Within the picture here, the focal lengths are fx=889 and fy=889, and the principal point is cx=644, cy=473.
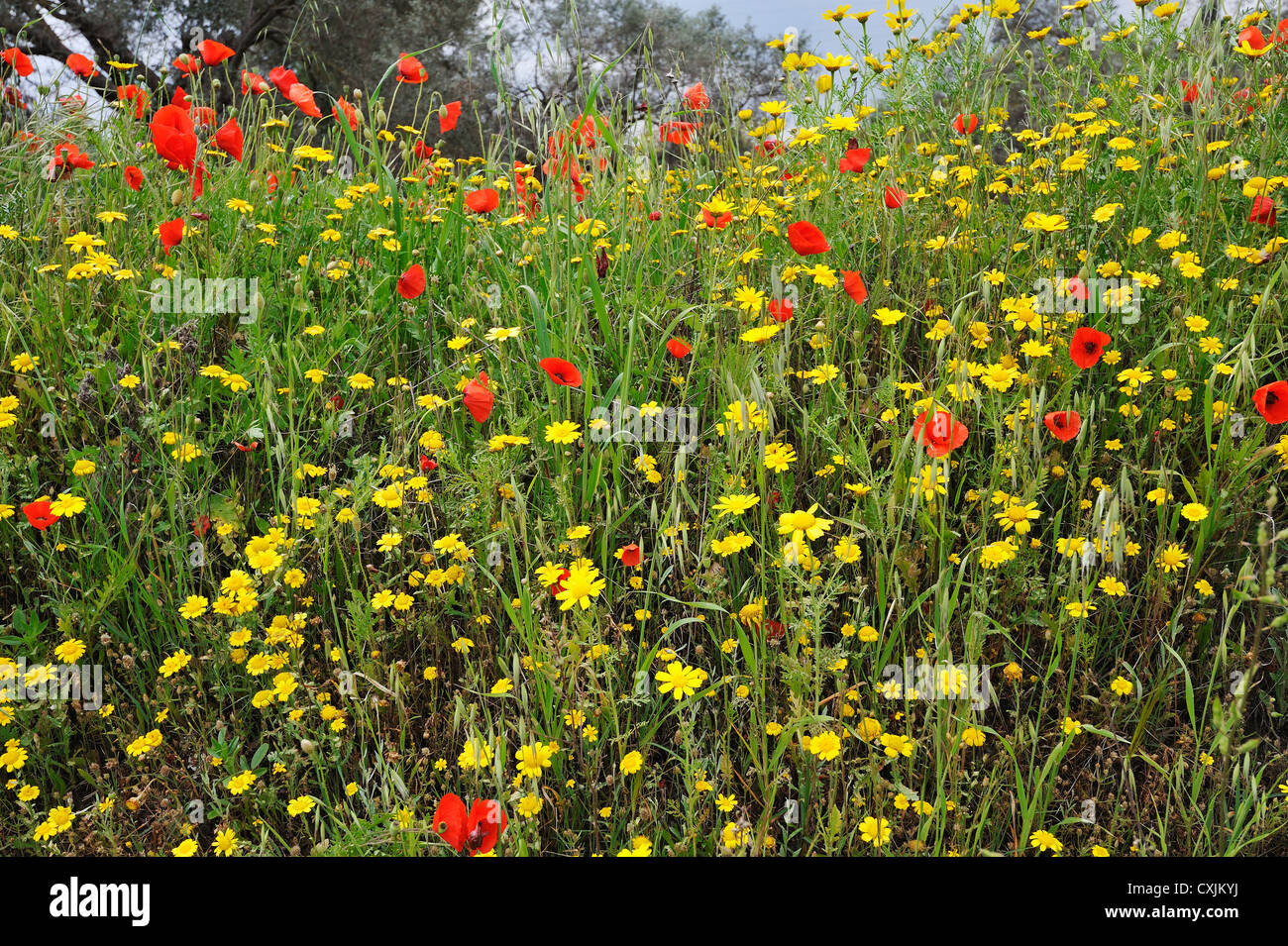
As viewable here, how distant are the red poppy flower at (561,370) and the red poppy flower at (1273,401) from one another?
1.34 metres

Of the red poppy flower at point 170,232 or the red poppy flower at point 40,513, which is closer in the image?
the red poppy flower at point 40,513

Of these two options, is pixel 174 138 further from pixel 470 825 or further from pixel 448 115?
pixel 470 825

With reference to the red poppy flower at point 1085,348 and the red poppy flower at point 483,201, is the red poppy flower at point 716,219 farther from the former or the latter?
the red poppy flower at point 1085,348

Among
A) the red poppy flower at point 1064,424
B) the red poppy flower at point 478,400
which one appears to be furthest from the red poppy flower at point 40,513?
the red poppy flower at point 1064,424

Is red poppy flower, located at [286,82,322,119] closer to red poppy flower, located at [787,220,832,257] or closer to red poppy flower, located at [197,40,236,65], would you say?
red poppy flower, located at [197,40,236,65]

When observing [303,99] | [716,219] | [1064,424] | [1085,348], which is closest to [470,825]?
[1064,424]

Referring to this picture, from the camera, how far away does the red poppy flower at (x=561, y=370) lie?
6.24 feet

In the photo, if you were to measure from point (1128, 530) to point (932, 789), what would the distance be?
2.45 ft

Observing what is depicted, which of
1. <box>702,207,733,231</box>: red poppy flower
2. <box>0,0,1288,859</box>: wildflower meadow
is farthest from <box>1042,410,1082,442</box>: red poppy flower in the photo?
<box>702,207,733,231</box>: red poppy flower

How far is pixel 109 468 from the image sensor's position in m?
2.08

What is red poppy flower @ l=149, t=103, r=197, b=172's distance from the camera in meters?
2.35

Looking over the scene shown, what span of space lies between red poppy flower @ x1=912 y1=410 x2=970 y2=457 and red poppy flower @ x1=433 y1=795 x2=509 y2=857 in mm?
975

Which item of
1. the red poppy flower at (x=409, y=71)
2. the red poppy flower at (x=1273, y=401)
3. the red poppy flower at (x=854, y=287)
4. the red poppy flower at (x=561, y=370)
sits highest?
the red poppy flower at (x=409, y=71)
